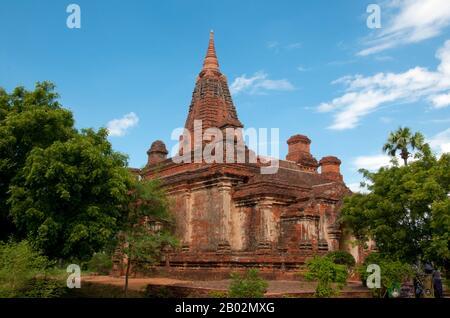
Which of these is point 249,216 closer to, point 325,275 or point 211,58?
point 325,275

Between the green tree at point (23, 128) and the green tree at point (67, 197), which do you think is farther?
the green tree at point (23, 128)

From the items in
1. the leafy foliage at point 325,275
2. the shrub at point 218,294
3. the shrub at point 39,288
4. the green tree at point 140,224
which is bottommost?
the shrub at point 218,294

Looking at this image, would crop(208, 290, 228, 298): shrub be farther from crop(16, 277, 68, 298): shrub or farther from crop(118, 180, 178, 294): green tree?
crop(16, 277, 68, 298): shrub

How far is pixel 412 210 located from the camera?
18.1 m

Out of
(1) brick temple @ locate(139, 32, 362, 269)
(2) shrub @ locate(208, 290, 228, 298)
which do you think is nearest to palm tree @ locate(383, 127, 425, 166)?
(1) brick temple @ locate(139, 32, 362, 269)

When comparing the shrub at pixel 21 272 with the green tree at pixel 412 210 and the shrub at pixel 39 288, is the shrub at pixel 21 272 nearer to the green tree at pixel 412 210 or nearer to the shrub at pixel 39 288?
the shrub at pixel 39 288

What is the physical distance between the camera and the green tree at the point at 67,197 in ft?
55.9

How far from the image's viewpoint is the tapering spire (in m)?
36.9

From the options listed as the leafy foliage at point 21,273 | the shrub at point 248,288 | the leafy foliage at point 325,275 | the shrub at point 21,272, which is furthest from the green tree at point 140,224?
the leafy foliage at point 325,275

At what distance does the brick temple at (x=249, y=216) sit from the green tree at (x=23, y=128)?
359 inches

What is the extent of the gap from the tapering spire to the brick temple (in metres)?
8.19

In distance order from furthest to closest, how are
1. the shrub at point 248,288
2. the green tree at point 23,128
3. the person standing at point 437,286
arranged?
the person standing at point 437,286, the green tree at point 23,128, the shrub at point 248,288
